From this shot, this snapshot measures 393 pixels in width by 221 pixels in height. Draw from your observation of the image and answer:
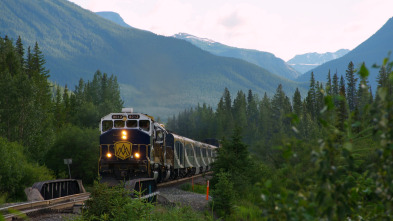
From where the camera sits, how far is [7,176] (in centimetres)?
2567

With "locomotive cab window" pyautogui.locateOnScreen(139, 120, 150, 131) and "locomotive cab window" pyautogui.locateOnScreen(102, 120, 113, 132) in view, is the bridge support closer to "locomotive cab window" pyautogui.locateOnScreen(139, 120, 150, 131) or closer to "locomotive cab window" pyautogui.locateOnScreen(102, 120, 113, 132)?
"locomotive cab window" pyautogui.locateOnScreen(102, 120, 113, 132)

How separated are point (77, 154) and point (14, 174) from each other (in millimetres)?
9966

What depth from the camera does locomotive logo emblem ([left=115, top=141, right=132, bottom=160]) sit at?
21055 mm

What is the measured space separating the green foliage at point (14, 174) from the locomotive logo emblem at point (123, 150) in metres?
7.82

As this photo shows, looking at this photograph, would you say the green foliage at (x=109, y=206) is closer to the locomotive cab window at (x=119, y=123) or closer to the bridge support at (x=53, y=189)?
the bridge support at (x=53, y=189)

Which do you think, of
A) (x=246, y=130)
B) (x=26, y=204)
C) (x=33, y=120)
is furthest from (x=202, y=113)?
(x=26, y=204)

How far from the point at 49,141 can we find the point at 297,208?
44.1 m

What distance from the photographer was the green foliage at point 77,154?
116ft

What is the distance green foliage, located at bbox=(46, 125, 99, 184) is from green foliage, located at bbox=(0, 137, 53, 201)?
268 inches

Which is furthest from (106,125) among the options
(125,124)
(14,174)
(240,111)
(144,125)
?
(240,111)

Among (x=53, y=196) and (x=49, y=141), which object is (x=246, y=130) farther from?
(x=53, y=196)

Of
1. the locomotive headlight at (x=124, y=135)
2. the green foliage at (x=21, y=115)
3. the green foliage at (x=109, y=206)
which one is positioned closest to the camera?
the green foliage at (x=109, y=206)

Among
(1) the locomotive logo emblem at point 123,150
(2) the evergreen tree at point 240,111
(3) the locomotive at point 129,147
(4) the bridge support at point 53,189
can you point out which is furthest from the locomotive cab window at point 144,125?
(2) the evergreen tree at point 240,111

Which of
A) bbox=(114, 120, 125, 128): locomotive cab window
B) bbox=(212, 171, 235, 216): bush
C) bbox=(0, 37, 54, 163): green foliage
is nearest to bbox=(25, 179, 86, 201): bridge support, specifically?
bbox=(114, 120, 125, 128): locomotive cab window
